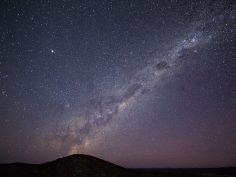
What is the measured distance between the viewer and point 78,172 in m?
34.9

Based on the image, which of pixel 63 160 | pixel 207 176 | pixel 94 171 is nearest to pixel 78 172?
pixel 94 171

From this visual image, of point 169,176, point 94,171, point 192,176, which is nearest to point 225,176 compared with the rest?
point 192,176

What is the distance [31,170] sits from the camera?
34594mm

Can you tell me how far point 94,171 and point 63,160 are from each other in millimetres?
Result: 6058

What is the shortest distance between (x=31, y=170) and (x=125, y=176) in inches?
556

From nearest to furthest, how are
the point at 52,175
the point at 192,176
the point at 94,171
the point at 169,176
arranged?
the point at 52,175, the point at 94,171, the point at 169,176, the point at 192,176

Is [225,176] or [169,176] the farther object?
[225,176]

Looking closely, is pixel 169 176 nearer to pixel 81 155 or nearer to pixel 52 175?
pixel 81 155

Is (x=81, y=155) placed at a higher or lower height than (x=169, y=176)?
higher

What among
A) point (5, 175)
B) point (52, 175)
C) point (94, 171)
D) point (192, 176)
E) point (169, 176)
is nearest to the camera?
point (5, 175)

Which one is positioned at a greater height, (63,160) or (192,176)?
(63,160)

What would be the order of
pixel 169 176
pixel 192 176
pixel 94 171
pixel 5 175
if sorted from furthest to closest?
pixel 192 176 → pixel 169 176 → pixel 94 171 → pixel 5 175

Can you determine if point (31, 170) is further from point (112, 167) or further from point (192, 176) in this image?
point (192, 176)

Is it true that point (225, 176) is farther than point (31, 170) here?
Yes
